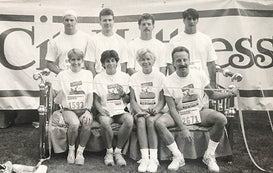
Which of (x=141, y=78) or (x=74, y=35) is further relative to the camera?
(x=74, y=35)

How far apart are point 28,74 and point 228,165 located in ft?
9.41

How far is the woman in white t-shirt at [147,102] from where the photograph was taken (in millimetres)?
4145

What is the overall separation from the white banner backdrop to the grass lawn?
0.36 metres

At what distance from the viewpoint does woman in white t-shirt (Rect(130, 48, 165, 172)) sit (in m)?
4.14

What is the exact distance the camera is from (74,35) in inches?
192

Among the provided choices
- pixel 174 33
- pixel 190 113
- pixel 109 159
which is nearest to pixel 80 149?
pixel 109 159

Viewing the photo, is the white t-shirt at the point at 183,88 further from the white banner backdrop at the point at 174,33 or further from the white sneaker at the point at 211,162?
the white banner backdrop at the point at 174,33

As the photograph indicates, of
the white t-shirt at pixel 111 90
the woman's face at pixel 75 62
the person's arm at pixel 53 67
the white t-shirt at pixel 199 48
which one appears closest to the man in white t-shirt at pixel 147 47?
the white t-shirt at pixel 199 48

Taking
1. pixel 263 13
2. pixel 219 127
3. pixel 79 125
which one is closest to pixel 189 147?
pixel 219 127

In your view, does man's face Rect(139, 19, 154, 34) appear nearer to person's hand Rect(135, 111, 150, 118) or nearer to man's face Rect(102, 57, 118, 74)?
man's face Rect(102, 57, 118, 74)

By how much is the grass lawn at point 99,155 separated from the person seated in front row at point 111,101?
0.65ft

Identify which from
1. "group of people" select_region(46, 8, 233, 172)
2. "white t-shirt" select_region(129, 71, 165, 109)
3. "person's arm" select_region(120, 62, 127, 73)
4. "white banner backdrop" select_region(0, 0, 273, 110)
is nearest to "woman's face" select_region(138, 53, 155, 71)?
"group of people" select_region(46, 8, 233, 172)

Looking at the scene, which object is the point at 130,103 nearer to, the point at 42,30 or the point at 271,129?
the point at 42,30

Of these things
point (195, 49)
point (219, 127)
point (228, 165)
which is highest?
point (195, 49)
